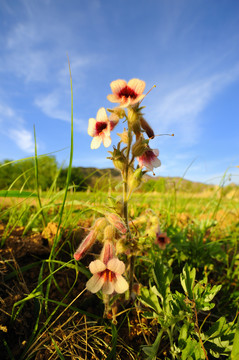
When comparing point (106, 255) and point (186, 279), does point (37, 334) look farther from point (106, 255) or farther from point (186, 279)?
point (186, 279)

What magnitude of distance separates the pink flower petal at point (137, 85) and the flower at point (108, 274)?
95 cm

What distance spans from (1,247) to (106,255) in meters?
1.06

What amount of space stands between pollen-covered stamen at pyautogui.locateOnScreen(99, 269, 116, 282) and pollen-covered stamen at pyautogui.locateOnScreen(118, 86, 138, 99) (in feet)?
3.51

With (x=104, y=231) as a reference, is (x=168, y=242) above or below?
below

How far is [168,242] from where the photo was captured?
2014 millimetres

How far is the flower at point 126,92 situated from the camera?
1408mm

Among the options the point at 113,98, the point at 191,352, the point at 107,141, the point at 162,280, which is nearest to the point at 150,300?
the point at 162,280

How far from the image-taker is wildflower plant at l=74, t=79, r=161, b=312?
139 centimetres

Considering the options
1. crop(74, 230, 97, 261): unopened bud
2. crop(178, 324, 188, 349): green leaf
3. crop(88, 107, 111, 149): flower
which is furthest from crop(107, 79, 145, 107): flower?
crop(178, 324, 188, 349): green leaf

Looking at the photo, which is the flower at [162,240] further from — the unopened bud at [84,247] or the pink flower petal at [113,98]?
the pink flower petal at [113,98]

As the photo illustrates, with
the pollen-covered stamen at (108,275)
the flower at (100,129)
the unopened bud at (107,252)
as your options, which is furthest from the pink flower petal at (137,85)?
the pollen-covered stamen at (108,275)

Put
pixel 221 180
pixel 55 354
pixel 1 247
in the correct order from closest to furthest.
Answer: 1. pixel 55 354
2. pixel 1 247
3. pixel 221 180

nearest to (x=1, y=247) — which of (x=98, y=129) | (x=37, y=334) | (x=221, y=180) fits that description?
(x=37, y=334)

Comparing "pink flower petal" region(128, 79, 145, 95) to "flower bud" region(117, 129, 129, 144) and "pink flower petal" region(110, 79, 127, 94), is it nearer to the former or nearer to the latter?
"pink flower petal" region(110, 79, 127, 94)
